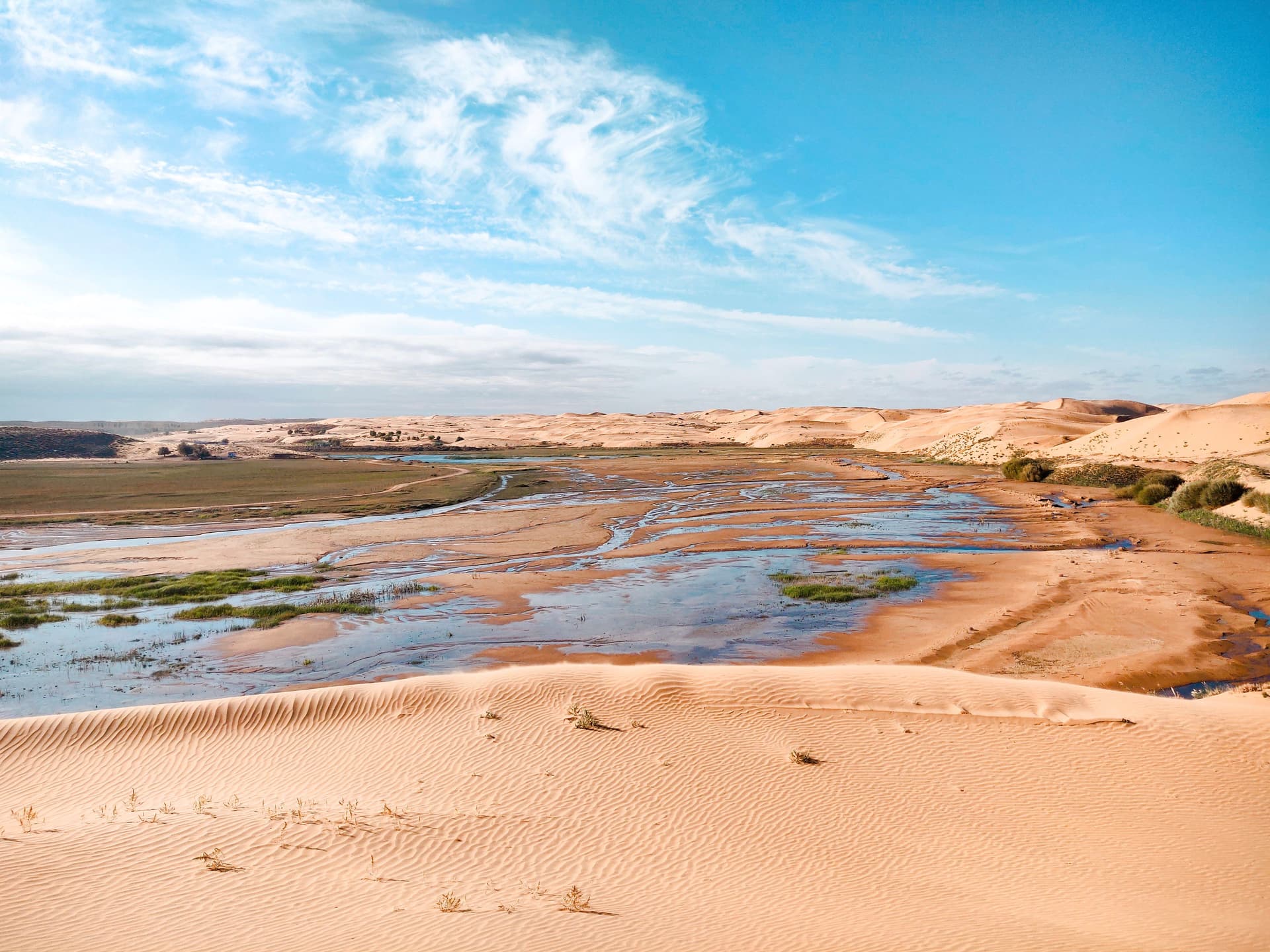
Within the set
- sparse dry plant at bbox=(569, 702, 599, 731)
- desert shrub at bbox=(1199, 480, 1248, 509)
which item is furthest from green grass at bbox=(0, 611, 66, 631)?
desert shrub at bbox=(1199, 480, 1248, 509)

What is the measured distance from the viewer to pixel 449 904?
17.9ft

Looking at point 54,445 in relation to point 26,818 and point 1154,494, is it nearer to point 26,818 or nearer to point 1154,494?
point 26,818

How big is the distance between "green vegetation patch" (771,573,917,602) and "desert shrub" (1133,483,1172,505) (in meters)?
18.8

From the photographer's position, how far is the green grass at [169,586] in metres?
17.5

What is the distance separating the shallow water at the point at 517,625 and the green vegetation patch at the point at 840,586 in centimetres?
46

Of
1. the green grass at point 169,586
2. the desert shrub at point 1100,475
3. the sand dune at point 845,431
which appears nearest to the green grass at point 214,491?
the green grass at point 169,586

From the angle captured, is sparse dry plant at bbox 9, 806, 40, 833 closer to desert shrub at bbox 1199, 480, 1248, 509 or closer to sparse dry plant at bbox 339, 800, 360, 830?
sparse dry plant at bbox 339, 800, 360, 830

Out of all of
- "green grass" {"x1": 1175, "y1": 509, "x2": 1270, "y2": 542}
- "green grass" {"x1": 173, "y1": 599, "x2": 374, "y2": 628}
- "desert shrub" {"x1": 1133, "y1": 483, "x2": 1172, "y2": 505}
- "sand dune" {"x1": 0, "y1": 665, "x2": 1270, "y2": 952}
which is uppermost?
"desert shrub" {"x1": 1133, "y1": 483, "x2": 1172, "y2": 505}

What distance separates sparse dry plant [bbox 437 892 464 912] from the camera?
213 inches

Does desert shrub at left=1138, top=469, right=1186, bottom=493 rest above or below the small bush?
above

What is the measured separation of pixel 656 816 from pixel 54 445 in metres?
88.2

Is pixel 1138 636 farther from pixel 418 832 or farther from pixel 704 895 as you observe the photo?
pixel 418 832

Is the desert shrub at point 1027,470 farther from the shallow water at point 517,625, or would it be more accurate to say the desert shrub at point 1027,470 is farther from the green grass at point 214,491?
the green grass at point 214,491

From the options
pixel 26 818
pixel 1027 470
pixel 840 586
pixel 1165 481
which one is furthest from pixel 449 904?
pixel 1027 470
